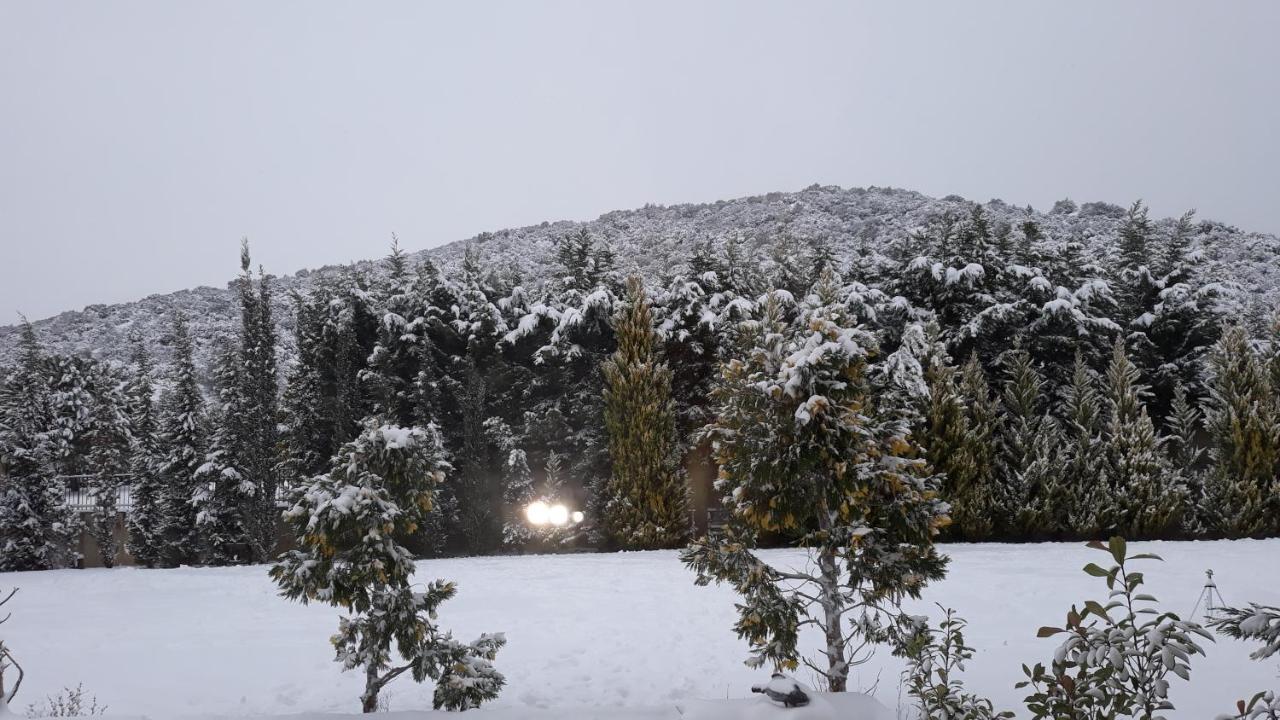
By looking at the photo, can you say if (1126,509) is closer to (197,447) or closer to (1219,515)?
(1219,515)

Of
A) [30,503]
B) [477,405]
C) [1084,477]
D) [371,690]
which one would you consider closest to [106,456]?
[30,503]

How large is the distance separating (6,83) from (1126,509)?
2279cm

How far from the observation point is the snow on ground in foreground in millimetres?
6293

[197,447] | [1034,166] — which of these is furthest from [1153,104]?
[1034,166]

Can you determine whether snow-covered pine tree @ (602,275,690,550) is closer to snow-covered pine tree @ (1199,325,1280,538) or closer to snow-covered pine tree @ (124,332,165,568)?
snow-covered pine tree @ (124,332,165,568)

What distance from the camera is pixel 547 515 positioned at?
15156 millimetres

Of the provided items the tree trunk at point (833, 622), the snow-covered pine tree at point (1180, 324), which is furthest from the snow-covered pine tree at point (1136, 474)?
the tree trunk at point (833, 622)

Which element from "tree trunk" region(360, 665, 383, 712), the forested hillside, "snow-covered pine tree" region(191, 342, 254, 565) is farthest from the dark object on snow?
"snow-covered pine tree" region(191, 342, 254, 565)

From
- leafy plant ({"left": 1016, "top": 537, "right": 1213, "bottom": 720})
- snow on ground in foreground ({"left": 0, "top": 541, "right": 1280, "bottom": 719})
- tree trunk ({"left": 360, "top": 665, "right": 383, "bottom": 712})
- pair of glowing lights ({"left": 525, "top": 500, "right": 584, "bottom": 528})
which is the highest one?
leafy plant ({"left": 1016, "top": 537, "right": 1213, "bottom": 720})

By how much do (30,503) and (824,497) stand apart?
1892cm

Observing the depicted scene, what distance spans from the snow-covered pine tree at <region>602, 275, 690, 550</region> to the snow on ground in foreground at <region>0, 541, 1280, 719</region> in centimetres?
156

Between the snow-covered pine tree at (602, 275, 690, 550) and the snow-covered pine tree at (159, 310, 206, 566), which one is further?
the snow-covered pine tree at (159, 310, 206, 566)

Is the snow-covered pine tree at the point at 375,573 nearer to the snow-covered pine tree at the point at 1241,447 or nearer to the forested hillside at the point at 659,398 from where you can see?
the forested hillside at the point at 659,398

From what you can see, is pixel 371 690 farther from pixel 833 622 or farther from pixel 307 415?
pixel 307 415
